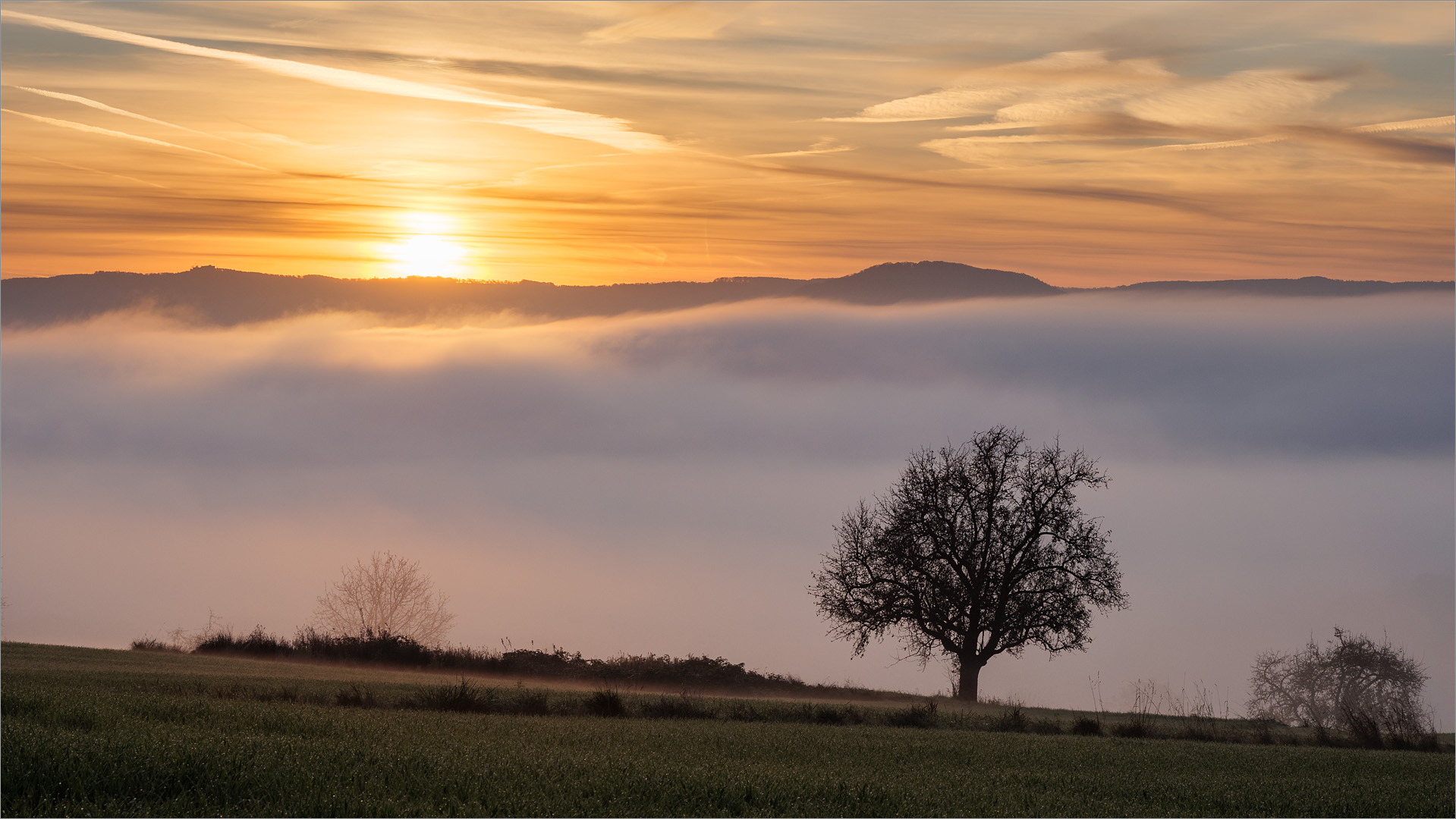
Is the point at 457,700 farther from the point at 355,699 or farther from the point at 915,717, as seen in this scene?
the point at 915,717

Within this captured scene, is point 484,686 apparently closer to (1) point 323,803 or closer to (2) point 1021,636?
(1) point 323,803

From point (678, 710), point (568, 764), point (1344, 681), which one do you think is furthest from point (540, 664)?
point (1344, 681)

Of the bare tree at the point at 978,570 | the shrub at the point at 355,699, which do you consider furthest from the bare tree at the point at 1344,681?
the shrub at the point at 355,699

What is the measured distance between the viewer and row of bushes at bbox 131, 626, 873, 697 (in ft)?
137

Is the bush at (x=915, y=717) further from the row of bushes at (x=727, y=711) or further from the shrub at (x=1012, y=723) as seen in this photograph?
the shrub at (x=1012, y=723)

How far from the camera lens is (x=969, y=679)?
4647 centimetres

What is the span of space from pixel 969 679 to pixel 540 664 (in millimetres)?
17379

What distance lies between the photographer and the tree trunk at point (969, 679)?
46.3 m

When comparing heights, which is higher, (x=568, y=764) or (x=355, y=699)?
(x=355, y=699)

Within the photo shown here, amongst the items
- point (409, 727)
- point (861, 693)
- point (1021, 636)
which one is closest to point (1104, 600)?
point (1021, 636)

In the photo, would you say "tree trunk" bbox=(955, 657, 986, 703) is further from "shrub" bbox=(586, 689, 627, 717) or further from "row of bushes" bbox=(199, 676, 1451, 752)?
"shrub" bbox=(586, 689, 627, 717)

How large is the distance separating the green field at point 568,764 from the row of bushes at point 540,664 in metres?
13.2

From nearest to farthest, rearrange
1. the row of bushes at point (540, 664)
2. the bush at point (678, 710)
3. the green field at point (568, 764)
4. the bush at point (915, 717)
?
the green field at point (568, 764) < the bush at point (678, 710) < the bush at point (915, 717) < the row of bushes at point (540, 664)

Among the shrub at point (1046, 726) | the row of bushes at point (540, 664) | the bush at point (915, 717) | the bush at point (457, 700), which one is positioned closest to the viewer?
the bush at point (457, 700)
